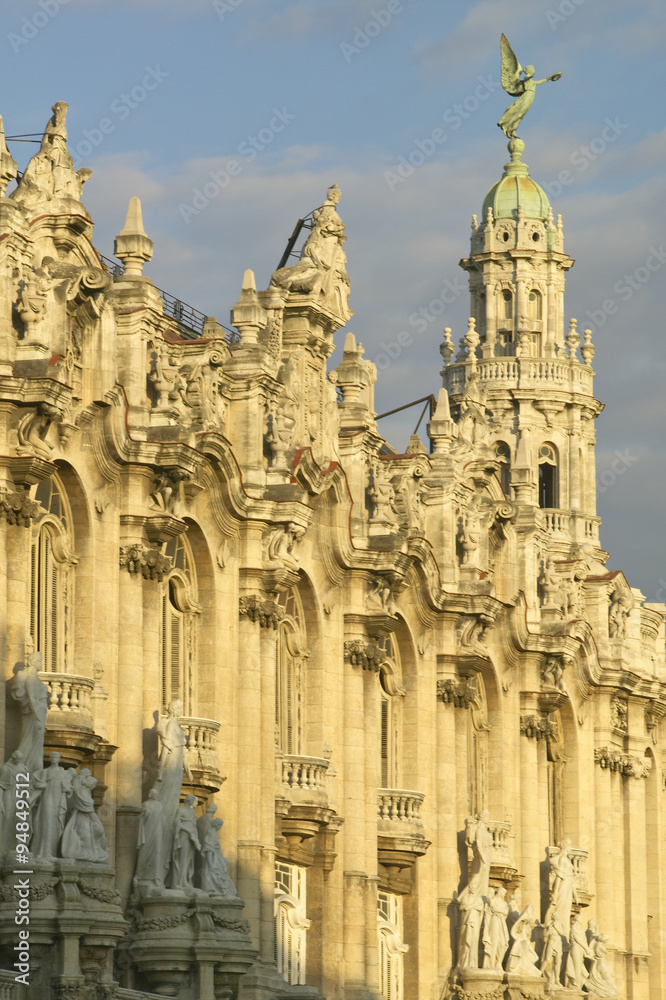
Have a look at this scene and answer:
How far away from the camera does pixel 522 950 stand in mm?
69438

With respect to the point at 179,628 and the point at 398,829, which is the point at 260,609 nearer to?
the point at 179,628

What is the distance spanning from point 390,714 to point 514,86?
1282 inches

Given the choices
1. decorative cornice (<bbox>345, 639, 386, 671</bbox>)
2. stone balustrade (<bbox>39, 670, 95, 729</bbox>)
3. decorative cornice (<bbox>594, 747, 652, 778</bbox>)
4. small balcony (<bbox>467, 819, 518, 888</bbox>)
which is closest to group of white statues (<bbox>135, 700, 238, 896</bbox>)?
stone balustrade (<bbox>39, 670, 95, 729</bbox>)

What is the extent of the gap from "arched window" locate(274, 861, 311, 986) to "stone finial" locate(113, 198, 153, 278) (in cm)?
1510

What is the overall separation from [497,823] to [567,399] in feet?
72.5

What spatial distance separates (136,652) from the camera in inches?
2056

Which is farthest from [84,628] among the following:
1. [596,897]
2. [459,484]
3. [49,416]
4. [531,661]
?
[596,897]

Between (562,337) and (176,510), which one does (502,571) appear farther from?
(176,510)

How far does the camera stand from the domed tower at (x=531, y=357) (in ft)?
288

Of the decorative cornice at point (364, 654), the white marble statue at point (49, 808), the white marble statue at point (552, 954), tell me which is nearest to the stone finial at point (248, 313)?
the decorative cornice at point (364, 654)

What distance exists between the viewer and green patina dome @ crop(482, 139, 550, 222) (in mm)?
89438

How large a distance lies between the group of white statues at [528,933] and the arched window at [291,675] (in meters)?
9.20

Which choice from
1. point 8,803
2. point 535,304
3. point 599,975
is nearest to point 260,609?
point 8,803

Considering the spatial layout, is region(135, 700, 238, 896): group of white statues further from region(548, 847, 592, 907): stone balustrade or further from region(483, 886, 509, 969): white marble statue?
region(548, 847, 592, 907): stone balustrade
